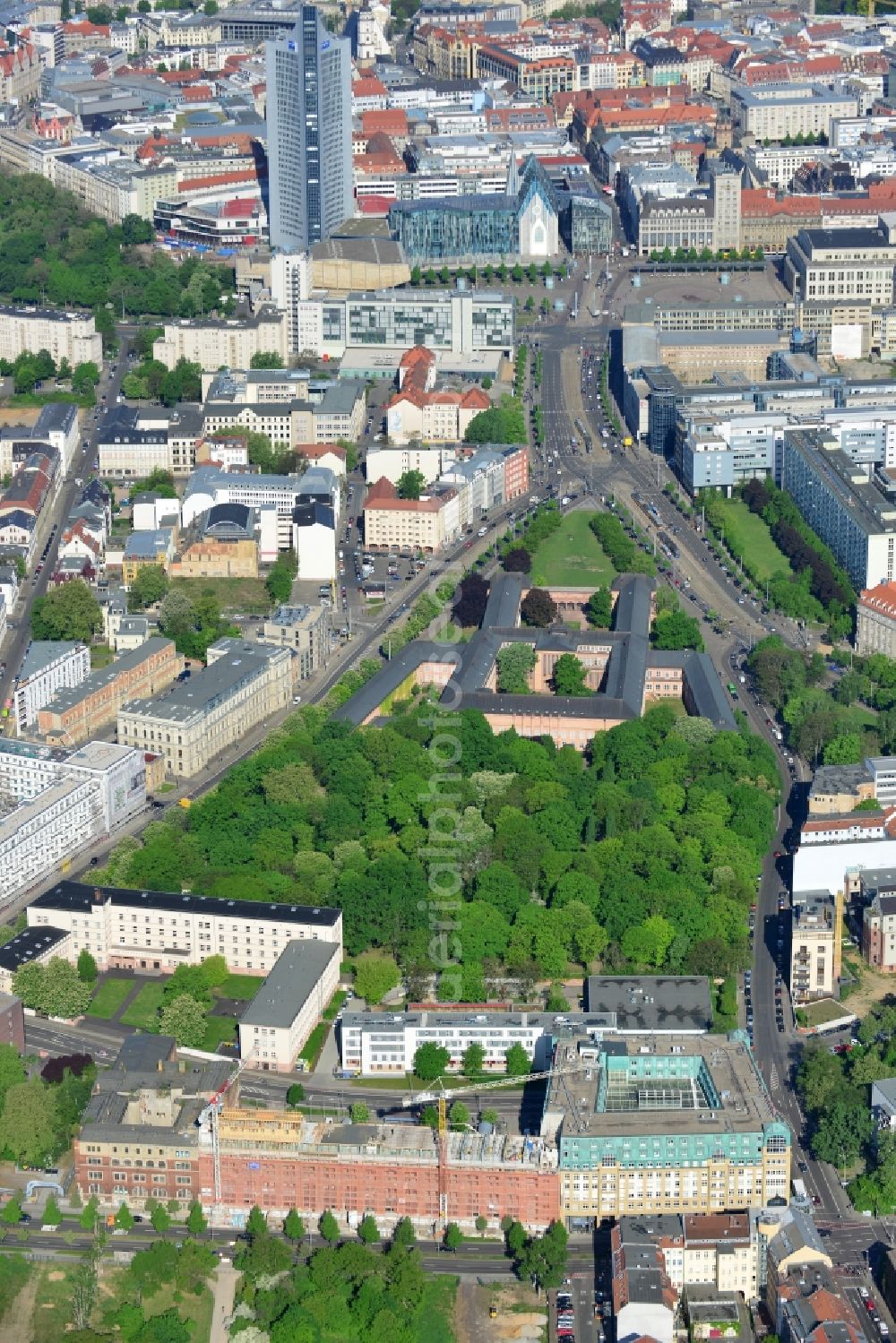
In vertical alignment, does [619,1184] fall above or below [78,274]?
below

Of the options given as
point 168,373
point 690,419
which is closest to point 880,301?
point 690,419

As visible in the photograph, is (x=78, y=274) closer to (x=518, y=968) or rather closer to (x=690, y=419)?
(x=690, y=419)

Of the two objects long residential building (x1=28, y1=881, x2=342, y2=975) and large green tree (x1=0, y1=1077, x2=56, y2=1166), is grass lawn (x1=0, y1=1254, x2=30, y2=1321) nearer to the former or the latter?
large green tree (x1=0, y1=1077, x2=56, y2=1166)

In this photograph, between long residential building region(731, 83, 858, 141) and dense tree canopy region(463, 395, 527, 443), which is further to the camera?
long residential building region(731, 83, 858, 141)

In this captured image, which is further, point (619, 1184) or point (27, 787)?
point (27, 787)

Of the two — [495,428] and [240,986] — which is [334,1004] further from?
[495,428]

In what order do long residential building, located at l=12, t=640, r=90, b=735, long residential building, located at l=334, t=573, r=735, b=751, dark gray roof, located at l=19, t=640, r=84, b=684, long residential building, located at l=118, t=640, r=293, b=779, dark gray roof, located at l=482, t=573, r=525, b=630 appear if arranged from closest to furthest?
long residential building, located at l=118, t=640, r=293, b=779, long residential building, located at l=334, t=573, r=735, b=751, long residential building, located at l=12, t=640, r=90, b=735, dark gray roof, located at l=19, t=640, r=84, b=684, dark gray roof, located at l=482, t=573, r=525, b=630

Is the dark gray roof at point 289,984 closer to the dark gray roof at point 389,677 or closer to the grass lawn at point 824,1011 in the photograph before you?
the grass lawn at point 824,1011

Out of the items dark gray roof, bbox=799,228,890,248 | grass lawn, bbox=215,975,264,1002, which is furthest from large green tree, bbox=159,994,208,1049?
dark gray roof, bbox=799,228,890,248
